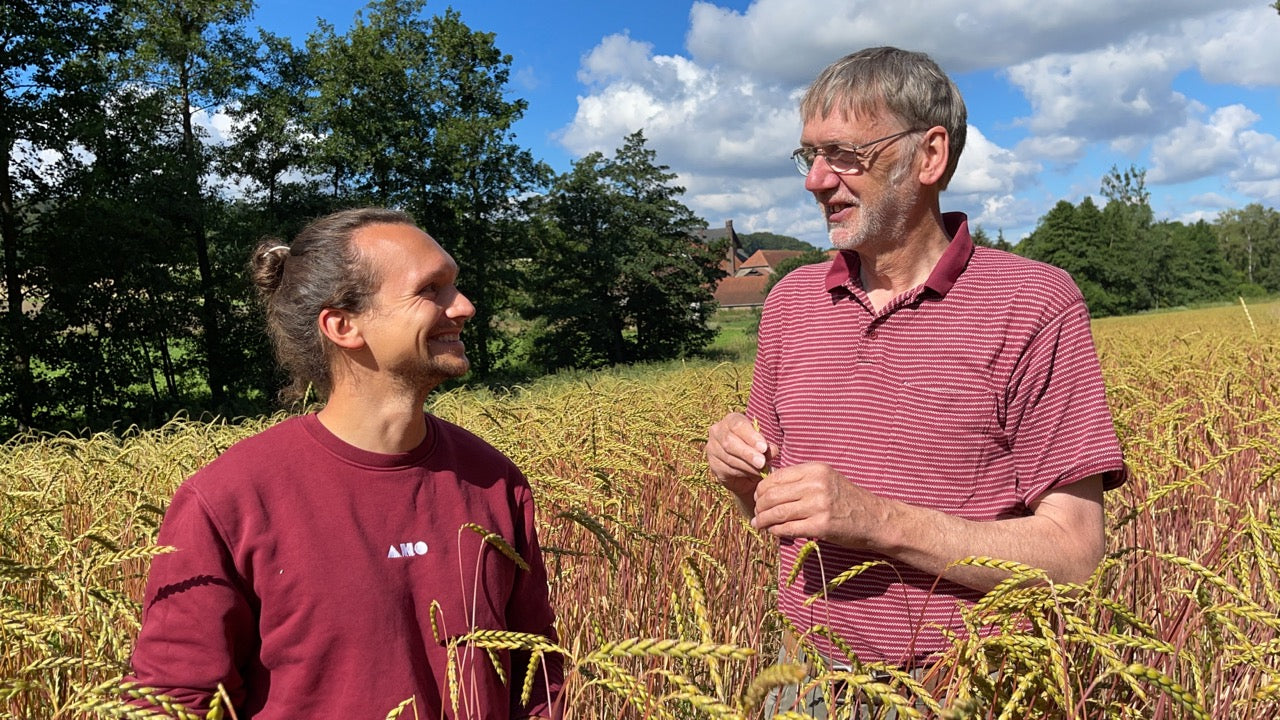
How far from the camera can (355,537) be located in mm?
1465

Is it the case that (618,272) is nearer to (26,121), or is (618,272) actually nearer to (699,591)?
(26,121)

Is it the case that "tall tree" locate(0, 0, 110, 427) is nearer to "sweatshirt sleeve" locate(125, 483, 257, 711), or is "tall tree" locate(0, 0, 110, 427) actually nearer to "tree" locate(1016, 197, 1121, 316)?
"sweatshirt sleeve" locate(125, 483, 257, 711)

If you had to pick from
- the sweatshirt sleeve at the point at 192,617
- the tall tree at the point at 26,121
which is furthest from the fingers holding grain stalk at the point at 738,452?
the tall tree at the point at 26,121

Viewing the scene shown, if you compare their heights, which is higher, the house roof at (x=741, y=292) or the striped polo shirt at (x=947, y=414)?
the house roof at (x=741, y=292)

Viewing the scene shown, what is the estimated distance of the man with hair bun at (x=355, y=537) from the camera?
137 centimetres

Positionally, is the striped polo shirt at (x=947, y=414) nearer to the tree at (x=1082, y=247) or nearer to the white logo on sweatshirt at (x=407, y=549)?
the white logo on sweatshirt at (x=407, y=549)

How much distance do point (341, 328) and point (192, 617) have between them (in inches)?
22.8

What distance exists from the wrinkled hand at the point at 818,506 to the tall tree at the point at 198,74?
2098cm

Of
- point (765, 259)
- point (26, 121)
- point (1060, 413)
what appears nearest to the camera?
point (1060, 413)

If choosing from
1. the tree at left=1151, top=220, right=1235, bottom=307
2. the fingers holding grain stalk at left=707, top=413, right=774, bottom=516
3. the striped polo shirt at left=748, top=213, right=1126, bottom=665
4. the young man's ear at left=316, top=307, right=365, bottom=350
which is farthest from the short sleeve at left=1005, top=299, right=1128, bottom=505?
the tree at left=1151, top=220, right=1235, bottom=307

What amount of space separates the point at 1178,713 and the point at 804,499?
780 mm

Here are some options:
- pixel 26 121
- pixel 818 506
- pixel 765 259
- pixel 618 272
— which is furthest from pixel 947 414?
pixel 765 259

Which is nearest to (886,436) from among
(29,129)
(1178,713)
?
(1178,713)

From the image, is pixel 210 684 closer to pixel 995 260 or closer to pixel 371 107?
pixel 995 260
